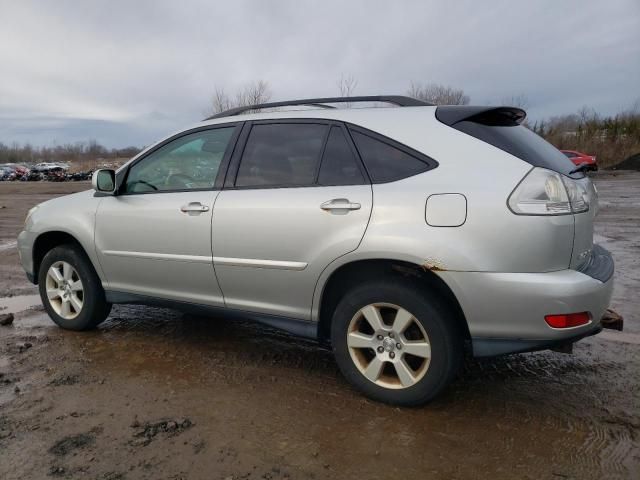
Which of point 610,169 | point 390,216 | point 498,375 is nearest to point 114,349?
point 390,216

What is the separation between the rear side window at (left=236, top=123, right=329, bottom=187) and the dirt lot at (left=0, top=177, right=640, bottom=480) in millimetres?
1316

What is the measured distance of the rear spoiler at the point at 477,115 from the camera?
113 inches

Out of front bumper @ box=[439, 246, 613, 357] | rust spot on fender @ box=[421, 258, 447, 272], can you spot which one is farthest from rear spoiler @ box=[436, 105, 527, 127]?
front bumper @ box=[439, 246, 613, 357]

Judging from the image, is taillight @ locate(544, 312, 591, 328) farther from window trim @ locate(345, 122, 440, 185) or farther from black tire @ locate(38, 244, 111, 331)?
black tire @ locate(38, 244, 111, 331)

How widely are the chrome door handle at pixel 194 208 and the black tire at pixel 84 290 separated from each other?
123 cm

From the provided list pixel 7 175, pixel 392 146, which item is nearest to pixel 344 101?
pixel 392 146

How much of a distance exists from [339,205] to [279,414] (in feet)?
4.09

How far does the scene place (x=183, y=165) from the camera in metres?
3.84

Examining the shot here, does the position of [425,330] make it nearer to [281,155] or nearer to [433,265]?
[433,265]

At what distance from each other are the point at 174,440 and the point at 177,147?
7.27 ft

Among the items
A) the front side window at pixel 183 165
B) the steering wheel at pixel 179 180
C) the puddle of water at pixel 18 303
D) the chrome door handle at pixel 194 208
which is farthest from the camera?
the puddle of water at pixel 18 303

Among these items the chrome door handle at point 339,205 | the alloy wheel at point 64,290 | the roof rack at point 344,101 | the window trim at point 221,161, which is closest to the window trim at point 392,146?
the chrome door handle at point 339,205

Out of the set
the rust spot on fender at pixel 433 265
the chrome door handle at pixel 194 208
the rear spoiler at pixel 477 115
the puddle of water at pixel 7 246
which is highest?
the rear spoiler at pixel 477 115

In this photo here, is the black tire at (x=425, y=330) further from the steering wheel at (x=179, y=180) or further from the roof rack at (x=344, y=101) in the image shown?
the steering wheel at (x=179, y=180)
